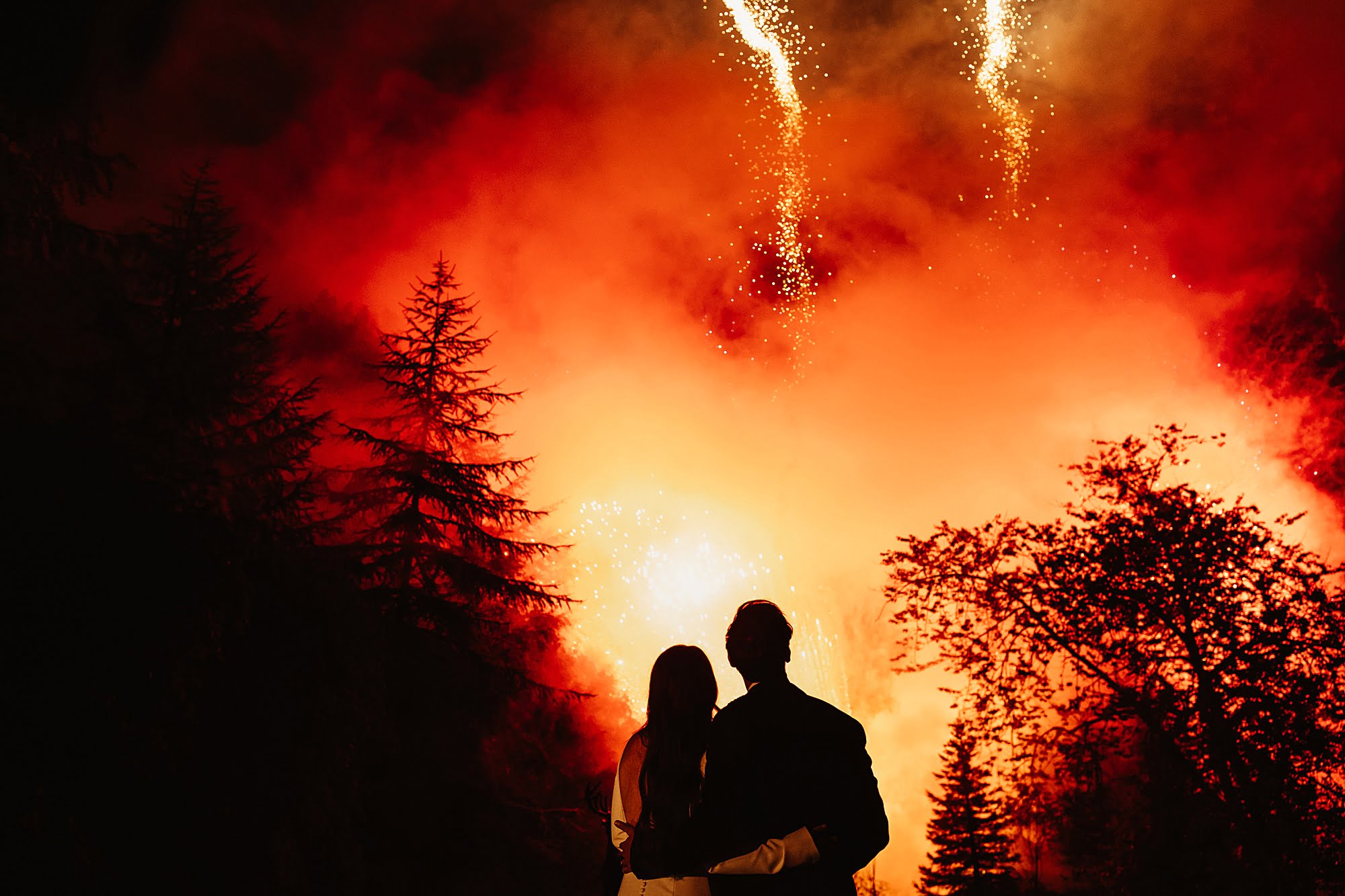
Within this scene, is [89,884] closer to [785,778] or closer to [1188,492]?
[785,778]

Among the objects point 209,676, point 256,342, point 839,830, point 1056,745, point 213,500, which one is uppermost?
point 256,342

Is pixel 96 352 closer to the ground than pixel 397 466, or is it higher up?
higher up

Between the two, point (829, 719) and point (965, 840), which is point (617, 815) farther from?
point (965, 840)

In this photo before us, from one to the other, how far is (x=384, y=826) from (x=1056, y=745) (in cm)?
972

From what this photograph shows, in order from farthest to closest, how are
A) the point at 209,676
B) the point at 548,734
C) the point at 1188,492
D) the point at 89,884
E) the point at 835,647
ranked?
the point at 835,647, the point at 548,734, the point at 1188,492, the point at 209,676, the point at 89,884

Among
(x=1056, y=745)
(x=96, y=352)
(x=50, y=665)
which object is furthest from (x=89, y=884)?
(x=96, y=352)

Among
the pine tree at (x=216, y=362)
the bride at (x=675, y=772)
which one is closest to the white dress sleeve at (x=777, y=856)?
the bride at (x=675, y=772)

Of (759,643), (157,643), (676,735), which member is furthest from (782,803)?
(157,643)

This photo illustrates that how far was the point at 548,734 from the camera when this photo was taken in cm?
2783

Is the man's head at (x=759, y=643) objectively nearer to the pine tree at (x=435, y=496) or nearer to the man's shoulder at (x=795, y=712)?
the man's shoulder at (x=795, y=712)

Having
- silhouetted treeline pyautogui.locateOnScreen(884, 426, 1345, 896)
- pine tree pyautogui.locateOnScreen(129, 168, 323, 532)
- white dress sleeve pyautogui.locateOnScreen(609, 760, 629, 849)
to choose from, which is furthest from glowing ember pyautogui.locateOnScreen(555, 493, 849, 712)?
white dress sleeve pyautogui.locateOnScreen(609, 760, 629, 849)

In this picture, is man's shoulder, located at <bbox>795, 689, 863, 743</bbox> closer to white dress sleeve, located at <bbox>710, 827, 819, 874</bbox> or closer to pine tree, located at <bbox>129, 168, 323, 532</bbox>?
white dress sleeve, located at <bbox>710, 827, 819, 874</bbox>

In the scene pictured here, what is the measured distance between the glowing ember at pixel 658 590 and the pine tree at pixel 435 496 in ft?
72.5

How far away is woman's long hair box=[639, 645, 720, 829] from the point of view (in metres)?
3.06
